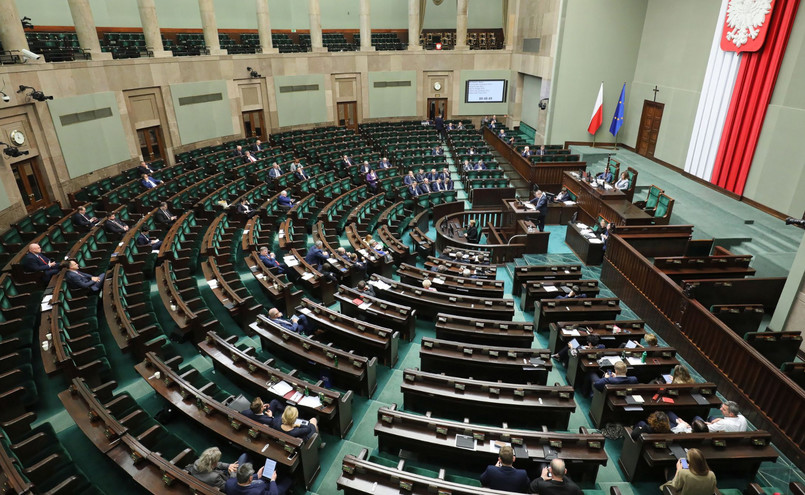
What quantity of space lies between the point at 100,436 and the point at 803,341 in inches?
366

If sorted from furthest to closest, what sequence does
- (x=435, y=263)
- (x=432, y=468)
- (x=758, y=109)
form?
(x=758, y=109)
(x=435, y=263)
(x=432, y=468)

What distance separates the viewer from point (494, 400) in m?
4.95

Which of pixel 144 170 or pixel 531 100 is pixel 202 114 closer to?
pixel 144 170

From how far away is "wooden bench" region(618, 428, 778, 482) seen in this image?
4.41 m

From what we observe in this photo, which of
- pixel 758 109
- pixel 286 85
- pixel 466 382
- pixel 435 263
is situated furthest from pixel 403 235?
pixel 286 85

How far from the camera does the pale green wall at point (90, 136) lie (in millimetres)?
11680

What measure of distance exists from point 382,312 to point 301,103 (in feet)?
51.3

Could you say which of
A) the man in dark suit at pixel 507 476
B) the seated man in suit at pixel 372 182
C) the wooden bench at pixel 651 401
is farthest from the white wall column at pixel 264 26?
the man in dark suit at pixel 507 476

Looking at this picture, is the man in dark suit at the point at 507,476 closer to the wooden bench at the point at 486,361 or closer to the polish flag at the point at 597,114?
the wooden bench at the point at 486,361

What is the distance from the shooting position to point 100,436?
420cm

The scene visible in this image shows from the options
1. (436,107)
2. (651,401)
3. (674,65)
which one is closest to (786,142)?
(674,65)

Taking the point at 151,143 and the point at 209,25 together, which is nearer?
the point at 151,143

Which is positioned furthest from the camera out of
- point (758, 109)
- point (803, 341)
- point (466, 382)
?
point (758, 109)

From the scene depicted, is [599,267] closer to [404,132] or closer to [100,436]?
[100,436]
